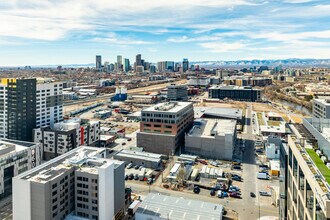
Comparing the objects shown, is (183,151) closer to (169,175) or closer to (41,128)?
(169,175)

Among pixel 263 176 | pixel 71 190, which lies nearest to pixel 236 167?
pixel 263 176

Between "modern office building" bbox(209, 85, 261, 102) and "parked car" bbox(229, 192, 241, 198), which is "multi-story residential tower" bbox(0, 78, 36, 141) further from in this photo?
"modern office building" bbox(209, 85, 261, 102)

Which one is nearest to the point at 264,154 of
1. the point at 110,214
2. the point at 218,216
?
the point at 218,216

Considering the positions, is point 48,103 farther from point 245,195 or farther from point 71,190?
point 245,195

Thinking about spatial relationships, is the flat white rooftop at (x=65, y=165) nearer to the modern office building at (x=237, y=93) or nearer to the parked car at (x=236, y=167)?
the parked car at (x=236, y=167)

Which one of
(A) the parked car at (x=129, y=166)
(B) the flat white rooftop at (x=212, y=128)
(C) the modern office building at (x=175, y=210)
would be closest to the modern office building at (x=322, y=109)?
(B) the flat white rooftop at (x=212, y=128)

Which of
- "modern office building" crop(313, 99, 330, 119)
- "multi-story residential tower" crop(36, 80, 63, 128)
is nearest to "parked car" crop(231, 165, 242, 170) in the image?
"modern office building" crop(313, 99, 330, 119)

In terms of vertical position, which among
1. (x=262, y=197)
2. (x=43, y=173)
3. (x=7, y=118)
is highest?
(x=7, y=118)
